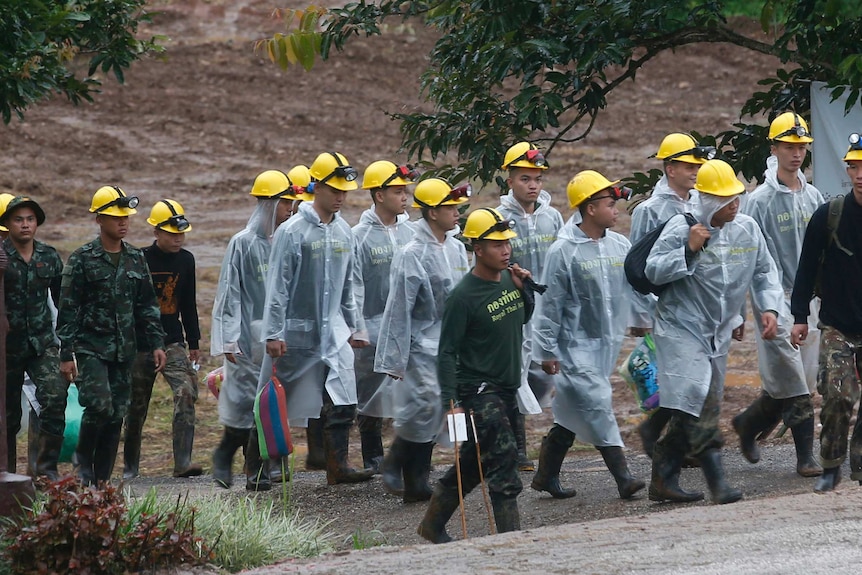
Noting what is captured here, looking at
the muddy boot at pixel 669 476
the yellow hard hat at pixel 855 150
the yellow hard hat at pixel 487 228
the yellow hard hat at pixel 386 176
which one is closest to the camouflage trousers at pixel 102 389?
the yellow hard hat at pixel 386 176

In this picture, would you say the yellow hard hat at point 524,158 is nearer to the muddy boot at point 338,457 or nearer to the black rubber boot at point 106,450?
the muddy boot at point 338,457

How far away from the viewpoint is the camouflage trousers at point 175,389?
11.0 meters

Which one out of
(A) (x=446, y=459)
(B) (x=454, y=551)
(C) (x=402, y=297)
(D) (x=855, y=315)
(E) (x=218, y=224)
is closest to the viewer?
(B) (x=454, y=551)

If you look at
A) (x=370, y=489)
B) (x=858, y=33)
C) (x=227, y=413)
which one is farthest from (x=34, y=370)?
(x=858, y=33)

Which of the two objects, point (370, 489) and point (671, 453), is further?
point (370, 489)

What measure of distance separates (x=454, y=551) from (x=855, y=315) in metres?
2.86

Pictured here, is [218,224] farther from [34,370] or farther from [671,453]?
[671,453]

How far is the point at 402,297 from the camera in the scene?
367 inches

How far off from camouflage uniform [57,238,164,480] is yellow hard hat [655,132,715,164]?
3519 mm

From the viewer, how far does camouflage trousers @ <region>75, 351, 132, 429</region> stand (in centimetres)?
956

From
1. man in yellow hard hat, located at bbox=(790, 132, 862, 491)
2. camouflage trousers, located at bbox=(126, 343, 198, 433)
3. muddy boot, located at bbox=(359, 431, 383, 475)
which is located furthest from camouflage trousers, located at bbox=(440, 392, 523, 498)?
camouflage trousers, located at bbox=(126, 343, 198, 433)

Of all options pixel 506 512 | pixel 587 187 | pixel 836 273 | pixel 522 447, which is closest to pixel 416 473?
pixel 522 447

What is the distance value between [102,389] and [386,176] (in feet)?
8.04

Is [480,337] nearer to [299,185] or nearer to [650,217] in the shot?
[650,217]
